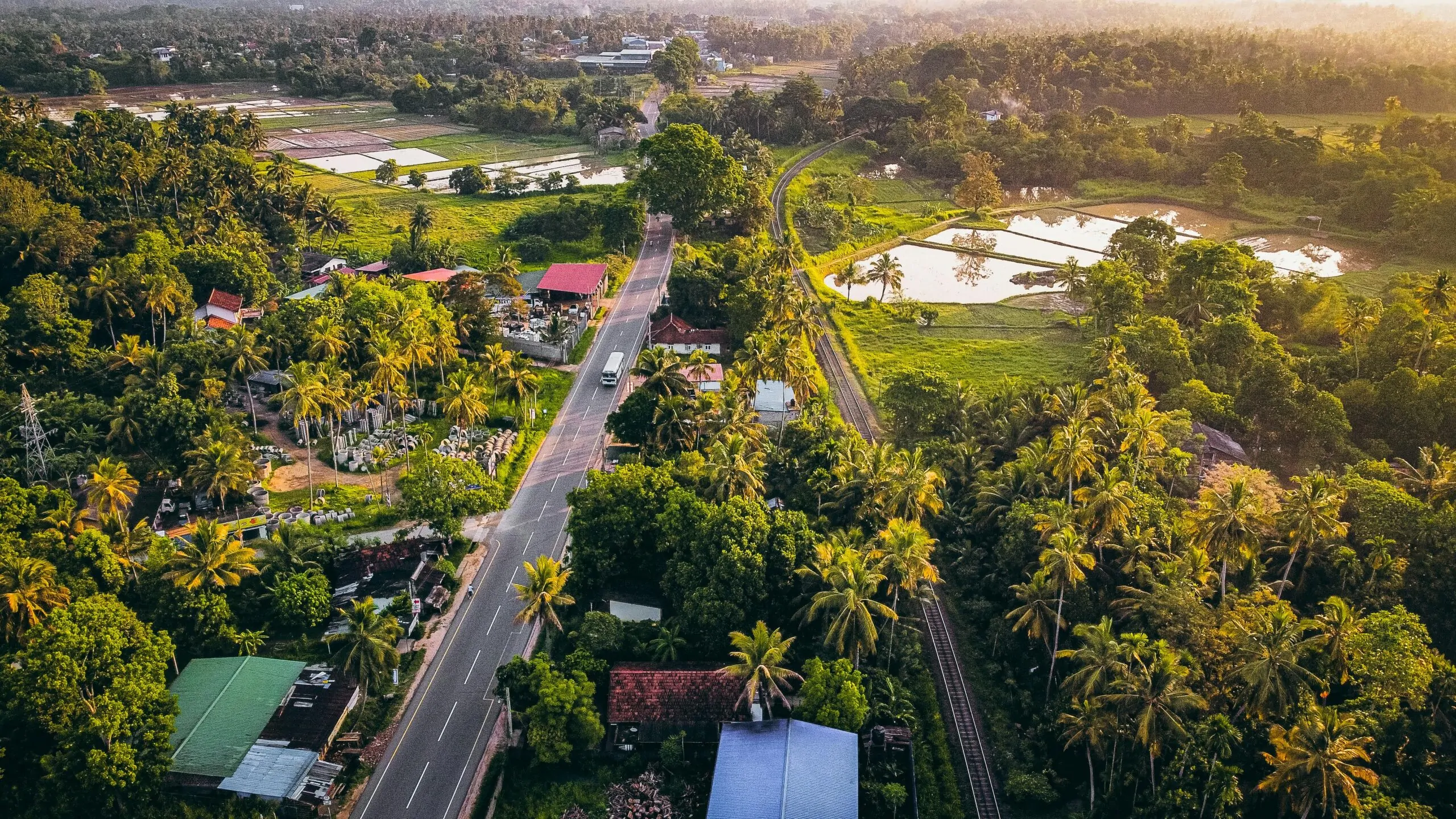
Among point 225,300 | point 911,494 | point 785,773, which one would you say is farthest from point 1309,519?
point 225,300

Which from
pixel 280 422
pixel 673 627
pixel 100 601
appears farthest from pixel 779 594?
pixel 280 422

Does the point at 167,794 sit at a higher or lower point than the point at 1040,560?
lower

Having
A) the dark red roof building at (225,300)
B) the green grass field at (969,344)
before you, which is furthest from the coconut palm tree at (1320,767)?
the dark red roof building at (225,300)

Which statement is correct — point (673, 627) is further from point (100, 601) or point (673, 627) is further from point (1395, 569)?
point (1395, 569)

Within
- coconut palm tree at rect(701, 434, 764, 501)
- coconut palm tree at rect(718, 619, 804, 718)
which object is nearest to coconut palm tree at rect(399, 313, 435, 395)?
coconut palm tree at rect(701, 434, 764, 501)

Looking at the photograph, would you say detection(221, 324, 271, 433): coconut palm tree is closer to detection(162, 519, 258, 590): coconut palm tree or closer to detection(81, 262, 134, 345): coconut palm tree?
detection(81, 262, 134, 345): coconut palm tree

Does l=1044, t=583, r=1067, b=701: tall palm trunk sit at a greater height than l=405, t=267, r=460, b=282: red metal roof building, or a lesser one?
lesser
